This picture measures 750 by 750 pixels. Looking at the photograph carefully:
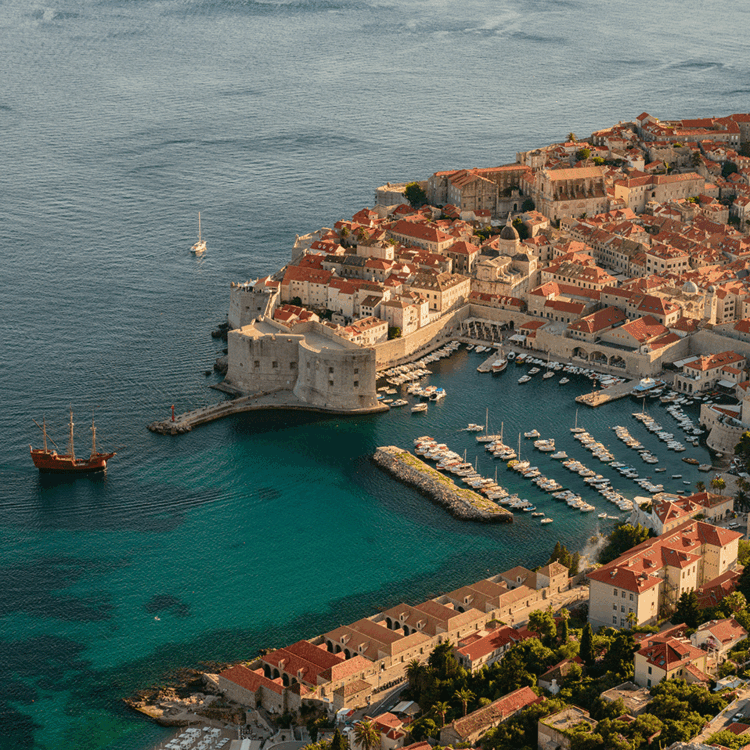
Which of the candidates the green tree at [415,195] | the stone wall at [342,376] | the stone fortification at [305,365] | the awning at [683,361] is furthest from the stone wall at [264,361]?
the green tree at [415,195]

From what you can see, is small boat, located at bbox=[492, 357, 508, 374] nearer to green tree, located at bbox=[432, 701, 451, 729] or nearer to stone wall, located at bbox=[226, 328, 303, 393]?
stone wall, located at bbox=[226, 328, 303, 393]

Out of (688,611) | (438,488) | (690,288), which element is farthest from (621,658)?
(690,288)

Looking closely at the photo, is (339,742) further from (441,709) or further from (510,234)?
(510,234)

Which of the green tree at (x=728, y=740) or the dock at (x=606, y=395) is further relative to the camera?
the dock at (x=606, y=395)

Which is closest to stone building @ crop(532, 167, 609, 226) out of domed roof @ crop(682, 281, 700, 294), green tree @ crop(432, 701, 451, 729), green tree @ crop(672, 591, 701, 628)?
domed roof @ crop(682, 281, 700, 294)

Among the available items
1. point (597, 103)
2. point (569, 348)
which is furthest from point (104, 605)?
point (597, 103)

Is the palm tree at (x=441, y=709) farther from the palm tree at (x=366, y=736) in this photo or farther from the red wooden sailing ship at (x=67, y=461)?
the red wooden sailing ship at (x=67, y=461)

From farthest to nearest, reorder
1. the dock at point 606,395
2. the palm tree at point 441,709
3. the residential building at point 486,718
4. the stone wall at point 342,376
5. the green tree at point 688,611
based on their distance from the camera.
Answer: the dock at point 606,395
the stone wall at point 342,376
the green tree at point 688,611
the palm tree at point 441,709
the residential building at point 486,718

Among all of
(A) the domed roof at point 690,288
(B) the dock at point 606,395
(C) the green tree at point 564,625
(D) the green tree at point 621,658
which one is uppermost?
(A) the domed roof at point 690,288
